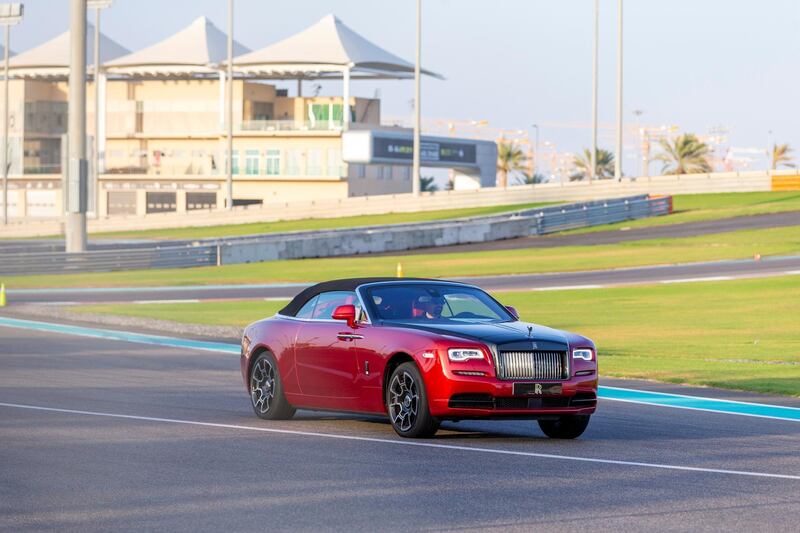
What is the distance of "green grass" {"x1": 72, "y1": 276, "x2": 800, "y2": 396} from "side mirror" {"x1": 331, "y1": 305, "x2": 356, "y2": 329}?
6.48m

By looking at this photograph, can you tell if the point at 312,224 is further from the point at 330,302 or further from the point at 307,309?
the point at 330,302

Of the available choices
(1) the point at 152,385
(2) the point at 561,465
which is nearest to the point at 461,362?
(2) the point at 561,465

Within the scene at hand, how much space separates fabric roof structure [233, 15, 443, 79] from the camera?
105875mm

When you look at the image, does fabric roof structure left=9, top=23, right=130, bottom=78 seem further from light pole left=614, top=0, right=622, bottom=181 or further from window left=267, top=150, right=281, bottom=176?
light pole left=614, top=0, right=622, bottom=181

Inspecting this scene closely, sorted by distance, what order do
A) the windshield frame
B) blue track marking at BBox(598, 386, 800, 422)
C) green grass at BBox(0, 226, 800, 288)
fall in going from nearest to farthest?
the windshield frame → blue track marking at BBox(598, 386, 800, 422) → green grass at BBox(0, 226, 800, 288)

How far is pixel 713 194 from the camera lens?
78.9 metres

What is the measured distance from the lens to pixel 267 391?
1448 cm

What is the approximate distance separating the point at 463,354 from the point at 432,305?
132 centimetres

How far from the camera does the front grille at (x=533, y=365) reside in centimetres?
1238

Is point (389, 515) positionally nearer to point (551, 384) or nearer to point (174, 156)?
point (551, 384)

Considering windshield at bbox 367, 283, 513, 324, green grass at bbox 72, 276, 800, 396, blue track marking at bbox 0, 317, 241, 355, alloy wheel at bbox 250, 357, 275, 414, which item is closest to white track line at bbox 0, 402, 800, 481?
alloy wheel at bbox 250, 357, 275, 414

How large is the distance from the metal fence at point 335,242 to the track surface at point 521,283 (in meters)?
6.71

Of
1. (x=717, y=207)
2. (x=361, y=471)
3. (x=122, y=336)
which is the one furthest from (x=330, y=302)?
(x=717, y=207)

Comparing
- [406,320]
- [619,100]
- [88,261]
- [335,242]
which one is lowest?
[88,261]
